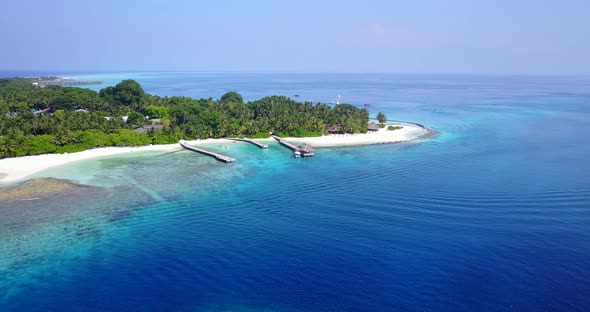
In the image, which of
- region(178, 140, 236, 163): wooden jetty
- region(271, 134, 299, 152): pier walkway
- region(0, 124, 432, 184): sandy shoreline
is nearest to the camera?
region(0, 124, 432, 184): sandy shoreline

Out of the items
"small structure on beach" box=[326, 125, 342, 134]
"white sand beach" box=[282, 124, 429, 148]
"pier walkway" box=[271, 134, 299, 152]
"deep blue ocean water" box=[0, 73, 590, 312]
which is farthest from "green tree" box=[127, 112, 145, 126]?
"small structure on beach" box=[326, 125, 342, 134]

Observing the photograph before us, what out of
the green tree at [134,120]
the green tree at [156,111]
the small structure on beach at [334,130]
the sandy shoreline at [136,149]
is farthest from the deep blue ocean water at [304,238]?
the green tree at [156,111]

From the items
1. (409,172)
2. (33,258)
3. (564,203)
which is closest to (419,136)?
(409,172)

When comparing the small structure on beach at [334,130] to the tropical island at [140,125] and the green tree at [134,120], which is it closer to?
the tropical island at [140,125]

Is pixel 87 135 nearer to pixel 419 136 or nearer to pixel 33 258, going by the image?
pixel 33 258

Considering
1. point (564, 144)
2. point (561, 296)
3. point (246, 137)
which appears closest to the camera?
point (561, 296)

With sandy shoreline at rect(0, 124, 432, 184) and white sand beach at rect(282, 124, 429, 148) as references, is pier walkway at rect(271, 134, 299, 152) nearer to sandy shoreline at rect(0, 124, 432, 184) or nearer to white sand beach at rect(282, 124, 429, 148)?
sandy shoreline at rect(0, 124, 432, 184)

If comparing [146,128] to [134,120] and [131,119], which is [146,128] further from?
[131,119]
